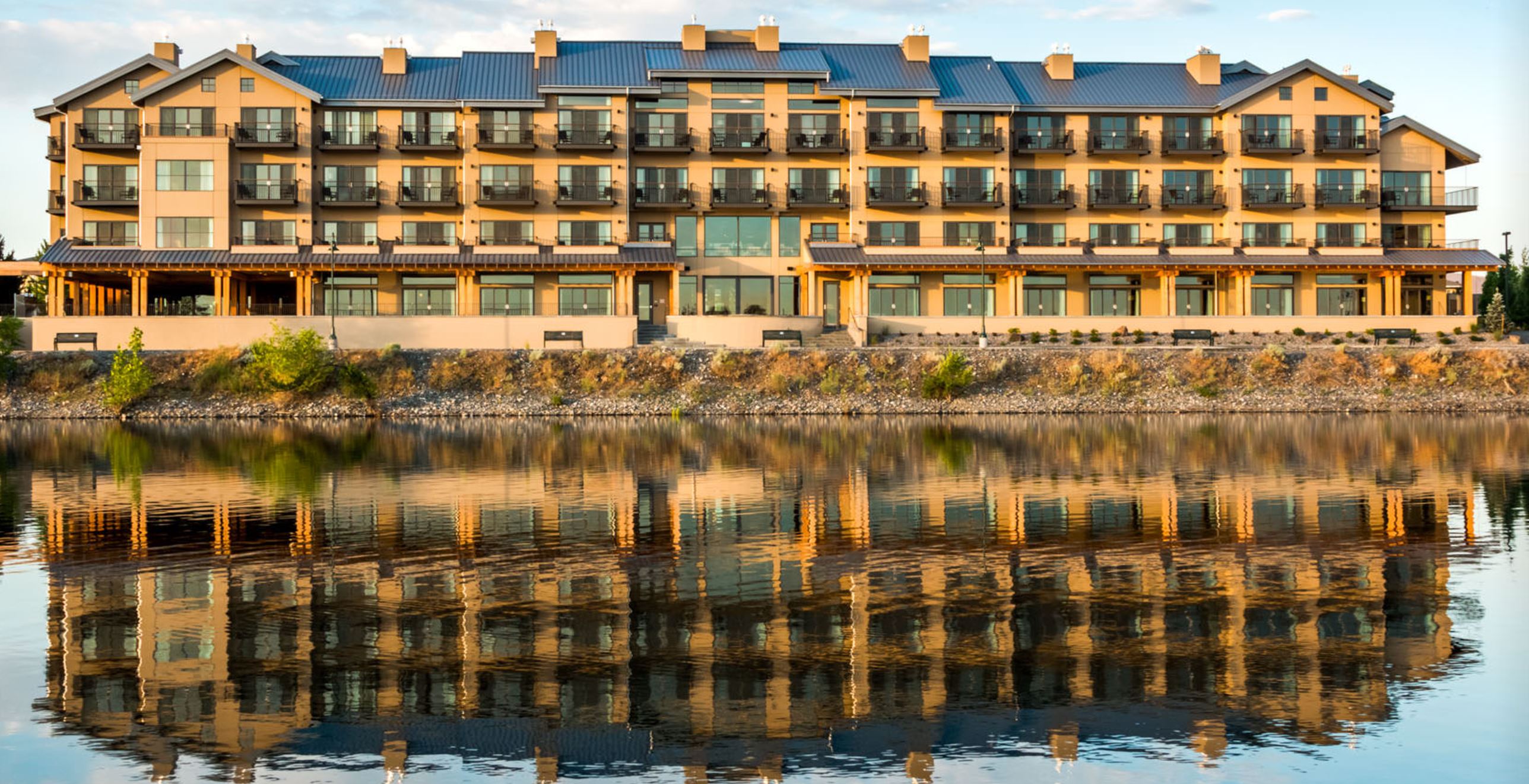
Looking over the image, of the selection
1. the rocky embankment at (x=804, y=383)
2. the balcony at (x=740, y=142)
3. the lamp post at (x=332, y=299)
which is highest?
the balcony at (x=740, y=142)

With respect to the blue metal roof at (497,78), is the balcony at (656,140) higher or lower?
lower

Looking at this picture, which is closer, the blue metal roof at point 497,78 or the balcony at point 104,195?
the balcony at point 104,195

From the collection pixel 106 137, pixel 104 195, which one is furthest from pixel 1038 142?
pixel 104 195

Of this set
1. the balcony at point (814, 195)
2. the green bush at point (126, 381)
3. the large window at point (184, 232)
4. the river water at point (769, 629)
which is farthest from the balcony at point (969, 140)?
the river water at point (769, 629)

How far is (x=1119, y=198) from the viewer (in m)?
80.4

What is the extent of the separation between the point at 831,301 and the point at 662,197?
11807 millimetres

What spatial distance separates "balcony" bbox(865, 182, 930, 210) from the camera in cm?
7838

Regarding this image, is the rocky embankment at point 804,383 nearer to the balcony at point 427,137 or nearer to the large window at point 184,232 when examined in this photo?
the large window at point 184,232

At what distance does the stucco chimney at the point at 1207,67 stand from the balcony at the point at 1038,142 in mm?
10289

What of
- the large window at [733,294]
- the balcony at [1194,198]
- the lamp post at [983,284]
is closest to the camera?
the lamp post at [983,284]

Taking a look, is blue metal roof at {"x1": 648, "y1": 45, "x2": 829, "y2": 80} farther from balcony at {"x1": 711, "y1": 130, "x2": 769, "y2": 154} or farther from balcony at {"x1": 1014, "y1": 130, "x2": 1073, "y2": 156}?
balcony at {"x1": 1014, "y1": 130, "x2": 1073, "y2": 156}

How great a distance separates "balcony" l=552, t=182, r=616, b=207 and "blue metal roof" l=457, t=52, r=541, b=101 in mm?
5458

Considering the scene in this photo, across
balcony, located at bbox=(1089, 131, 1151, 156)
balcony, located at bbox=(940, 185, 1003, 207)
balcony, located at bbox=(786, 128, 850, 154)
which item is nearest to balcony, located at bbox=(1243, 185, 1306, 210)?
balcony, located at bbox=(1089, 131, 1151, 156)

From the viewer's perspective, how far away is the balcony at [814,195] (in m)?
78.9
